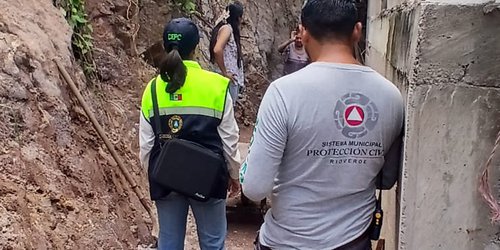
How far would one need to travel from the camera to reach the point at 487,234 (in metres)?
2.30

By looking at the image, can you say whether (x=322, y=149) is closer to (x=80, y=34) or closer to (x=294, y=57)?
(x=80, y=34)

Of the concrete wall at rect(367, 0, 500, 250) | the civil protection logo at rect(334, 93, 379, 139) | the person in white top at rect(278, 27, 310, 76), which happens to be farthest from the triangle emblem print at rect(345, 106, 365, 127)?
the person in white top at rect(278, 27, 310, 76)

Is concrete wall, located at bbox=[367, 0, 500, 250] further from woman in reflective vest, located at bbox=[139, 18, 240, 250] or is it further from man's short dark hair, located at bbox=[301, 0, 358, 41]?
woman in reflective vest, located at bbox=[139, 18, 240, 250]

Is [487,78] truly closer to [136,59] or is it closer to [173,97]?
[173,97]

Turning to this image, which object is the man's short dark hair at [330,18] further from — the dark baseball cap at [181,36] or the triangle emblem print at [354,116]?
the dark baseball cap at [181,36]

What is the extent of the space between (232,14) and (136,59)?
123 centimetres

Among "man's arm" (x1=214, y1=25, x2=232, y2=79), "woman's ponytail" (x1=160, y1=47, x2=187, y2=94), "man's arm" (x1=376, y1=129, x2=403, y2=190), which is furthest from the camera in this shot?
"man's arm" (x1=214, y1=25, x2=232, y2=79)

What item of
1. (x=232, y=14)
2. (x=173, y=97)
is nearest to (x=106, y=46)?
(x=232, y=14)

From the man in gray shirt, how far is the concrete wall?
0.12m

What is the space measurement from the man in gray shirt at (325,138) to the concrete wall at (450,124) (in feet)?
0.40

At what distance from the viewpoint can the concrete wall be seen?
7.29ft

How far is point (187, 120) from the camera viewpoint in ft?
12.5

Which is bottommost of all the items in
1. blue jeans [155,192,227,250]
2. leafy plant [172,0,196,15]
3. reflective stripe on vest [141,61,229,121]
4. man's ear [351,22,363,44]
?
blue jeans [155,192,227,250]

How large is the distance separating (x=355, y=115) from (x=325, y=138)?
5.1 inches
